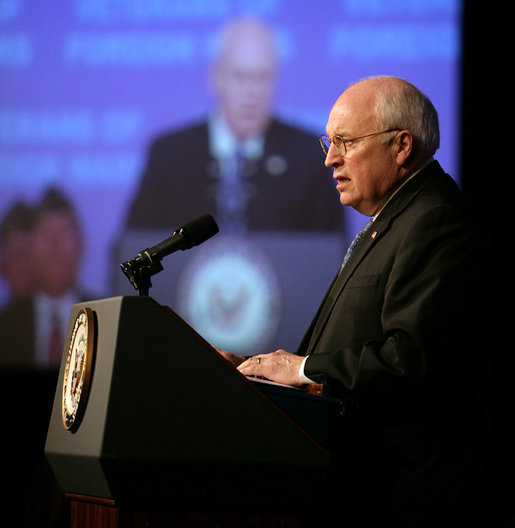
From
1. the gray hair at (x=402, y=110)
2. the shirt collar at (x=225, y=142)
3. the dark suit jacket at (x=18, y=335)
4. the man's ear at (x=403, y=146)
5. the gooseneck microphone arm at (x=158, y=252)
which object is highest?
the shirt collar at (x=225, y=142)

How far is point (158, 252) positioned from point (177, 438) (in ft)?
1.38

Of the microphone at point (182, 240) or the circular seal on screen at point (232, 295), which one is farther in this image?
the circular seal on screen at point (232, 295)

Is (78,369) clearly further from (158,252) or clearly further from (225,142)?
(225,142)

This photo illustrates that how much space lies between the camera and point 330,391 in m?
1.69

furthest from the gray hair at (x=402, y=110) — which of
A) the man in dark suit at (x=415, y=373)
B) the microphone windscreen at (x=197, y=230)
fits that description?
the microphone windscreen at (x=197, y=230)

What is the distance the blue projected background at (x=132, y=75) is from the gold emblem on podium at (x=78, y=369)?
7.81 feet

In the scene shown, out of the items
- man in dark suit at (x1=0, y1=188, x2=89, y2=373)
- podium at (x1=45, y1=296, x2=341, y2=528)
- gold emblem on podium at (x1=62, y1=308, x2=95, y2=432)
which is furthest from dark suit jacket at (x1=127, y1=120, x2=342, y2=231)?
podium at (x1=45, y1=296, x2=341, y2=528)

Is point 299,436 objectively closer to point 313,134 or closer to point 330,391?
point 330,391

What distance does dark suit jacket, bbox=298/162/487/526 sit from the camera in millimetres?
1619

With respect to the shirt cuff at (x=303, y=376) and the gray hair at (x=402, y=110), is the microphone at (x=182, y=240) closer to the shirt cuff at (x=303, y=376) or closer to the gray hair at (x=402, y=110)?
the shirt cuff at (x=303, y=376)

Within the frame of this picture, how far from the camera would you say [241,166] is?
4082 millimetres

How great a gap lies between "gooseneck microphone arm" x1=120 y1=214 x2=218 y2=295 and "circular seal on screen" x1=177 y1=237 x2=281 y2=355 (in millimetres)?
2225

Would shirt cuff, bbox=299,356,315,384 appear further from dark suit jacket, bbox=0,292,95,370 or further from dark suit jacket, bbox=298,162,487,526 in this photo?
dark suit jacket, bbox=0,292,95,370

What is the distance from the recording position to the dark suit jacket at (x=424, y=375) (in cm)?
162
